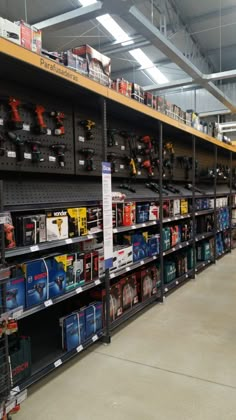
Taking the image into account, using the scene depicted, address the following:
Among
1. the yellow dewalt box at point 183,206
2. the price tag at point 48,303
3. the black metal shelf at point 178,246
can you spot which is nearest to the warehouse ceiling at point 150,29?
the yellow dewalt box at point 183,206

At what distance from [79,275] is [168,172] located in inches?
116

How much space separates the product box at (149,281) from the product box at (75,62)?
2.28m

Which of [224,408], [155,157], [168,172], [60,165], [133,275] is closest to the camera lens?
[224,408]

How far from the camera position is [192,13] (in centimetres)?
592

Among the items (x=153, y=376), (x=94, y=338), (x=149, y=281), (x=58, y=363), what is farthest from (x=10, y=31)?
(x=149, y=281)

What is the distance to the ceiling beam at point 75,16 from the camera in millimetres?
3878

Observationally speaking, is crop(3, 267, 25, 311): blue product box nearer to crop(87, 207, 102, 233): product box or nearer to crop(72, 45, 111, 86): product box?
crop(87, 207, 102, 233): product box

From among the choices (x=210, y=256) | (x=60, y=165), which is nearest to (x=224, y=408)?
(x=60, y=165)

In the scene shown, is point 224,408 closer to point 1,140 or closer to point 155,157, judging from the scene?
point 1,140

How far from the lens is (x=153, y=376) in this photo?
98.4 inches

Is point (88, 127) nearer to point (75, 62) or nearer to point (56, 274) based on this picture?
point (75, 62)

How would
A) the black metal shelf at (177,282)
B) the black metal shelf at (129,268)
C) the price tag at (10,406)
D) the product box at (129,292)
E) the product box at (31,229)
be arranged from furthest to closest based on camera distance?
the black metal shelf at (177,282)
the product box at (129,292)
the black metal shelf at (129,268)
the product box at (31,229)
the price tag at (10,406)

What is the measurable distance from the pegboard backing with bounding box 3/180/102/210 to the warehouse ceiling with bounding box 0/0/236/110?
2.05 metres

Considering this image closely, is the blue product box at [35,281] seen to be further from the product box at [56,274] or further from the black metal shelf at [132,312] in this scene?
the black metal shelf at [132,312]
